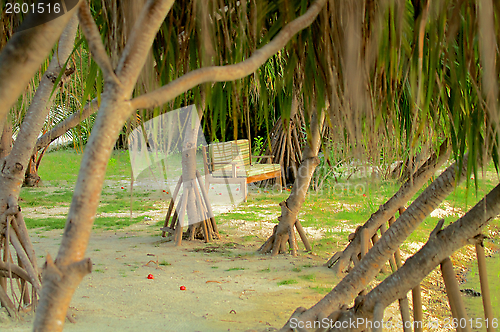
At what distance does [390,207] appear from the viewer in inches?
141

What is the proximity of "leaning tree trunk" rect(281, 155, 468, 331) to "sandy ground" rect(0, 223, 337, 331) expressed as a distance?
810 millimetres

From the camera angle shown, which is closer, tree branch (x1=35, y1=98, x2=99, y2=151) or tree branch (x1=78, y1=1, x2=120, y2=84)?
tree branch (x1=78, y1=1, x2=120, y2=84)

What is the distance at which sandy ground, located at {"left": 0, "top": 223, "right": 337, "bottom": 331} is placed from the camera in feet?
9.11

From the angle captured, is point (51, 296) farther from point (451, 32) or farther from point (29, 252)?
point (29, 252)

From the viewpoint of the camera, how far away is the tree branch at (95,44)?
2.83 feet

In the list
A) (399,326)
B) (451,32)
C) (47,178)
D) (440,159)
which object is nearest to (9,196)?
(451,32)

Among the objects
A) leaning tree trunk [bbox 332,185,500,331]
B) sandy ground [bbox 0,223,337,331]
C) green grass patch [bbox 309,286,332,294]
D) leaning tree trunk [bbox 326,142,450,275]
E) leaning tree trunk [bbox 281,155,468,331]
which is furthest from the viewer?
green grass patch [bbox 309,286,332,294]

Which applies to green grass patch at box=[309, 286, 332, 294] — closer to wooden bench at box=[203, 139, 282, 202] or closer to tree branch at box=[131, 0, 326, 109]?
tree branch at box=[131, 0, 326, 109]

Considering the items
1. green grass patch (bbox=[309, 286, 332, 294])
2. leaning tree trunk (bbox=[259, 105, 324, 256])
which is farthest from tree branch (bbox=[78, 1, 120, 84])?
leaning tree trunk (bbox=[259, 105, 324, 256])

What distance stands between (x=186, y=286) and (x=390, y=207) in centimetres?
193

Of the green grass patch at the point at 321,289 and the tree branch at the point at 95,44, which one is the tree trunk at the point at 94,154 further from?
the green grass patch at the point at 321,289

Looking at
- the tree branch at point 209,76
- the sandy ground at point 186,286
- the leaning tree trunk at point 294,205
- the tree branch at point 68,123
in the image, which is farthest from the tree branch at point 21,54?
the leaning tree trunk at point 294,205

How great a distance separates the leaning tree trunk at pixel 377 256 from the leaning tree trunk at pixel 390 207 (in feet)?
1.97

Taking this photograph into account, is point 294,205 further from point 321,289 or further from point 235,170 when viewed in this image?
point 235,170
